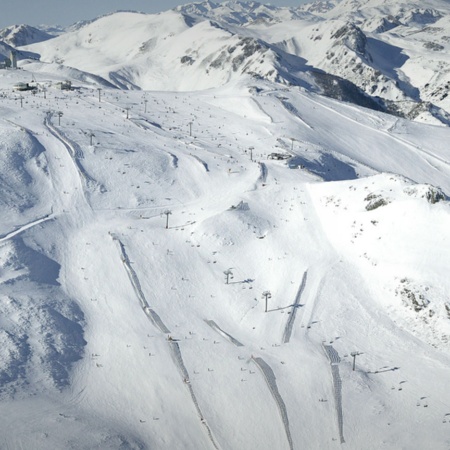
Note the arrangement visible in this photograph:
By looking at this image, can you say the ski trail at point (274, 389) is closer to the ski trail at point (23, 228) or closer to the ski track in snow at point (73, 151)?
the ski trail at point (23, 228)

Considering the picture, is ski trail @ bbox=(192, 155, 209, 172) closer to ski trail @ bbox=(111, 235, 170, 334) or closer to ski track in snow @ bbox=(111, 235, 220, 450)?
ski track in snow @ bbox=(111, 235, 220, 450)

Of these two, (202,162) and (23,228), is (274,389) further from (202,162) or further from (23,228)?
(202,162)

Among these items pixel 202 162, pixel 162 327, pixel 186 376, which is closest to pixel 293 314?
pixel 162 327

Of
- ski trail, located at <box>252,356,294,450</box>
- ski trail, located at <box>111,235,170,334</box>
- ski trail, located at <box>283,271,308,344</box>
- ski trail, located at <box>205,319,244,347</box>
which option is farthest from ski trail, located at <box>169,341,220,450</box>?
ski trail, located at <box>283,271,308,344</box>

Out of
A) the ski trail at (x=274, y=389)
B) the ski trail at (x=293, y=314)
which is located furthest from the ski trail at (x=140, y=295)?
the ski trail at (x=293, y=314)

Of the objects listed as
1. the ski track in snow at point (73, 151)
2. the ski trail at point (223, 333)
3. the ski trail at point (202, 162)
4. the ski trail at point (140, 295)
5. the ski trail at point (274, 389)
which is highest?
the ski trail at point (274, 389)

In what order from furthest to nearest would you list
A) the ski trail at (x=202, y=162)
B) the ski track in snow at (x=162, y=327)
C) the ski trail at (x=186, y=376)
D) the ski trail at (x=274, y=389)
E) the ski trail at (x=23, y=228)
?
the ski trail at (x=202, y=162)
the ski trail at (x=23, y=228)
the ski track in snow at (x=162, y=327)
the ski trail at (x=274, y=389)
the ski trail at (x=186, y=376)

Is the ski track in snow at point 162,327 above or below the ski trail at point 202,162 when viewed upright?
above
